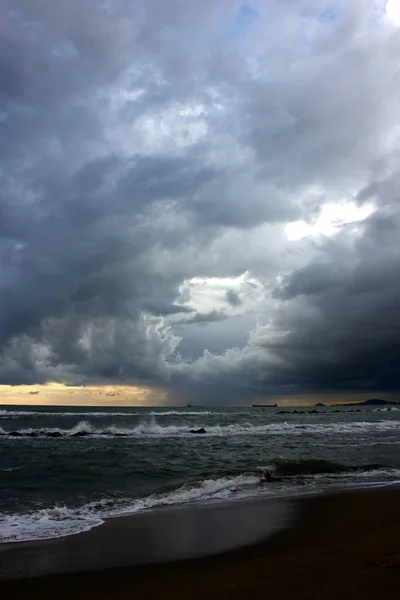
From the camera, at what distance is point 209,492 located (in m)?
12.6

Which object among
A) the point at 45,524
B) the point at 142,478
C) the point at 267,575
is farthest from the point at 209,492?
the point at 267,575

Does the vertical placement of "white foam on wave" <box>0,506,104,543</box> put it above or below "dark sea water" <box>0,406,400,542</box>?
above

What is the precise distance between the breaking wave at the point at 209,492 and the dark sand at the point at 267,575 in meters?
1.19

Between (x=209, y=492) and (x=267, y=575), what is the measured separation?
6978 millimetres

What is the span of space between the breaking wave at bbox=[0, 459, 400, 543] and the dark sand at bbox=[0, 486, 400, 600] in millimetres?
1193

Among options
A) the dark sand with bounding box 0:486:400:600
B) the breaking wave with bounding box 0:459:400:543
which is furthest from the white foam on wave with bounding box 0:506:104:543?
the dark sand with bounding box 0:486:400:600

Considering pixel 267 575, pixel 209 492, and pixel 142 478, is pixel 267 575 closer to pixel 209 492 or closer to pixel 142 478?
pixel 209 492

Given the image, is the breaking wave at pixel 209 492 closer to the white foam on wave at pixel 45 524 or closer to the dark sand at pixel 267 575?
the white foam on wave at pixel 45 524

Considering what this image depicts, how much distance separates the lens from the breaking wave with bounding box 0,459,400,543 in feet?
28.9

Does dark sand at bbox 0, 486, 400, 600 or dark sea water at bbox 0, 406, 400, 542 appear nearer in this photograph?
dark sand at bbox 0, 486, 400, 600

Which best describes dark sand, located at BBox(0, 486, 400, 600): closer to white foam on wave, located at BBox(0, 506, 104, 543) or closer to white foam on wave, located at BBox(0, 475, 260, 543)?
white foam on wave, located at BBox(0, 506, 104, 543)

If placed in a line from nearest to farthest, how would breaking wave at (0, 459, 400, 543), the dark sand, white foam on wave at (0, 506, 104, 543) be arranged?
the dark sand → white foam on wave at (0, 506, 104, 543) → breaking wave at (0, 459, 400, 543)

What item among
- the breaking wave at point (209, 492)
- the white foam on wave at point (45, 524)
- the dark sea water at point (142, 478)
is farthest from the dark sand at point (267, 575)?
the dark sea water at point (142, 478)

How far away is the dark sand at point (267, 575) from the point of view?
531cm
